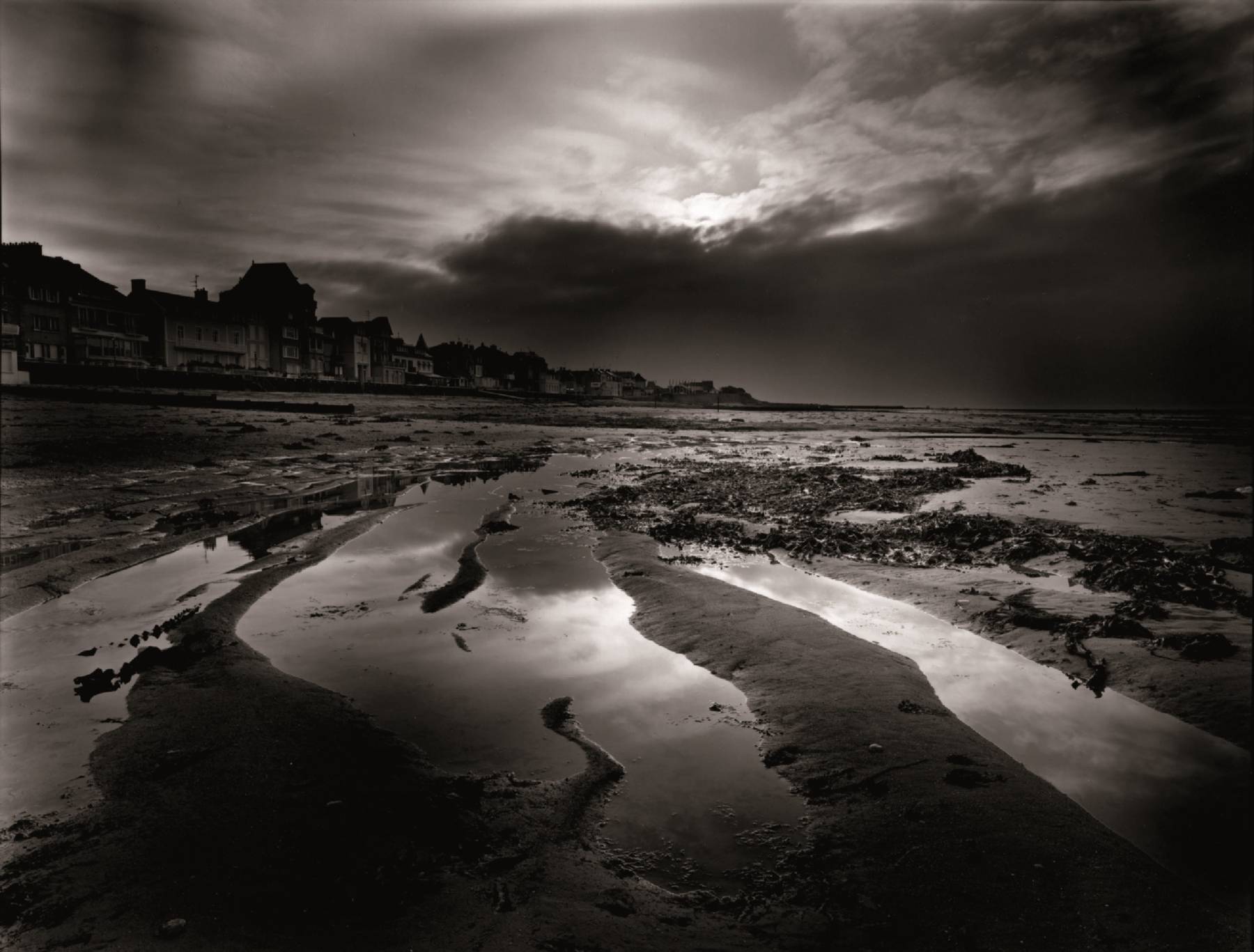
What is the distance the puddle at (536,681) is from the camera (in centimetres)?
340

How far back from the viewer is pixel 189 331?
250 feet

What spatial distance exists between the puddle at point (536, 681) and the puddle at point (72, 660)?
0.99m

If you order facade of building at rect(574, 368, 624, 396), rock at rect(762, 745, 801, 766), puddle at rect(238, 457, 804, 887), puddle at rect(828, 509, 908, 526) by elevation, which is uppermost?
facade of building at rect(574, 368, 624, 396)

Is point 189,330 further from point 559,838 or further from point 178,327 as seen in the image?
point 559,838

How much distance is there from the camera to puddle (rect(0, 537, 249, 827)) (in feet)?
11.8

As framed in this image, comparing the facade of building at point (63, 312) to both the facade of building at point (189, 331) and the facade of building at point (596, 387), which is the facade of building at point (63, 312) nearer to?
the facade of building at point (189, 331)

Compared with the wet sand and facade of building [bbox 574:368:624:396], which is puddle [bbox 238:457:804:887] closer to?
the wet sand

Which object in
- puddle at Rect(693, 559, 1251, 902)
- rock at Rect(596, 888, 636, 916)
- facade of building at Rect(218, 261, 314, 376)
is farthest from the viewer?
facade of building at Rect(218, 261, 314, 376)

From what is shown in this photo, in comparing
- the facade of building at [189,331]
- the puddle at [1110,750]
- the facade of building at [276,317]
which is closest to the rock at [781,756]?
the puddle at [1110,750]

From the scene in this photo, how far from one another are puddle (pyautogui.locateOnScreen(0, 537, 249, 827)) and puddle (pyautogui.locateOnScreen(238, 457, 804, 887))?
3.23ft

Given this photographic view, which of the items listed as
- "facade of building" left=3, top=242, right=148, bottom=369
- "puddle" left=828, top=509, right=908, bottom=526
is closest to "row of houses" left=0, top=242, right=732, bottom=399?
"facade of building" left=3, top=242, right=148, bottom=369

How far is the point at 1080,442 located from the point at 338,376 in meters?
94.8

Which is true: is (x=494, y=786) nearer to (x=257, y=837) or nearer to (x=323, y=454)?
(x=257, y=837)

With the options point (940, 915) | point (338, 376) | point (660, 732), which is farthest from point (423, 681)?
point (338, 376)
